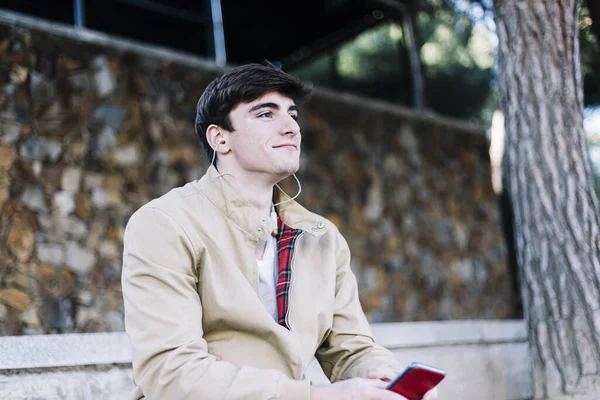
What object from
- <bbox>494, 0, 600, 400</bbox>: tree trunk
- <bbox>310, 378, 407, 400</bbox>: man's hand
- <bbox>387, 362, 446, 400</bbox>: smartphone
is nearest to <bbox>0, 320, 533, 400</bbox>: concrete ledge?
<bbox>494, 0, 600, 400</bbox>: tree trunk

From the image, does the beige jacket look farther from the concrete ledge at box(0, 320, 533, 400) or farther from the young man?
the concrete ledge at box(0, 320, 533, 400)

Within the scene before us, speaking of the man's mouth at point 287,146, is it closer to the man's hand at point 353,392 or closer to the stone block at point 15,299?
the man's hand at point 353,392

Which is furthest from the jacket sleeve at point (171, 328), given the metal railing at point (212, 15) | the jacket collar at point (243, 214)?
the metal railing at point (212, 15)

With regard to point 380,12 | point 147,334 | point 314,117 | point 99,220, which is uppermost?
point 380,12

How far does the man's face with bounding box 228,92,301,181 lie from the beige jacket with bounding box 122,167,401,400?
0.11 metres

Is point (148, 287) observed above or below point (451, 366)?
above

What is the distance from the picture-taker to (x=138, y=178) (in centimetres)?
495

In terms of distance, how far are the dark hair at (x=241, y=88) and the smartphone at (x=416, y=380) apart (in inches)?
34.2

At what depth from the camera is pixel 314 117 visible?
6.01 metres

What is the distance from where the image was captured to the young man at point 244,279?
159 centimetres

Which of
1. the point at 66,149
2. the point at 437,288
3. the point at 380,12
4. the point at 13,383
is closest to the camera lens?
the point at 13,383

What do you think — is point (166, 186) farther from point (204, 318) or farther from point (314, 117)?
point (204, 318)

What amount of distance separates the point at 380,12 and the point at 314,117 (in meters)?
1.69

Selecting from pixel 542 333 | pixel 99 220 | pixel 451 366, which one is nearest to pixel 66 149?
pixel 99 220
